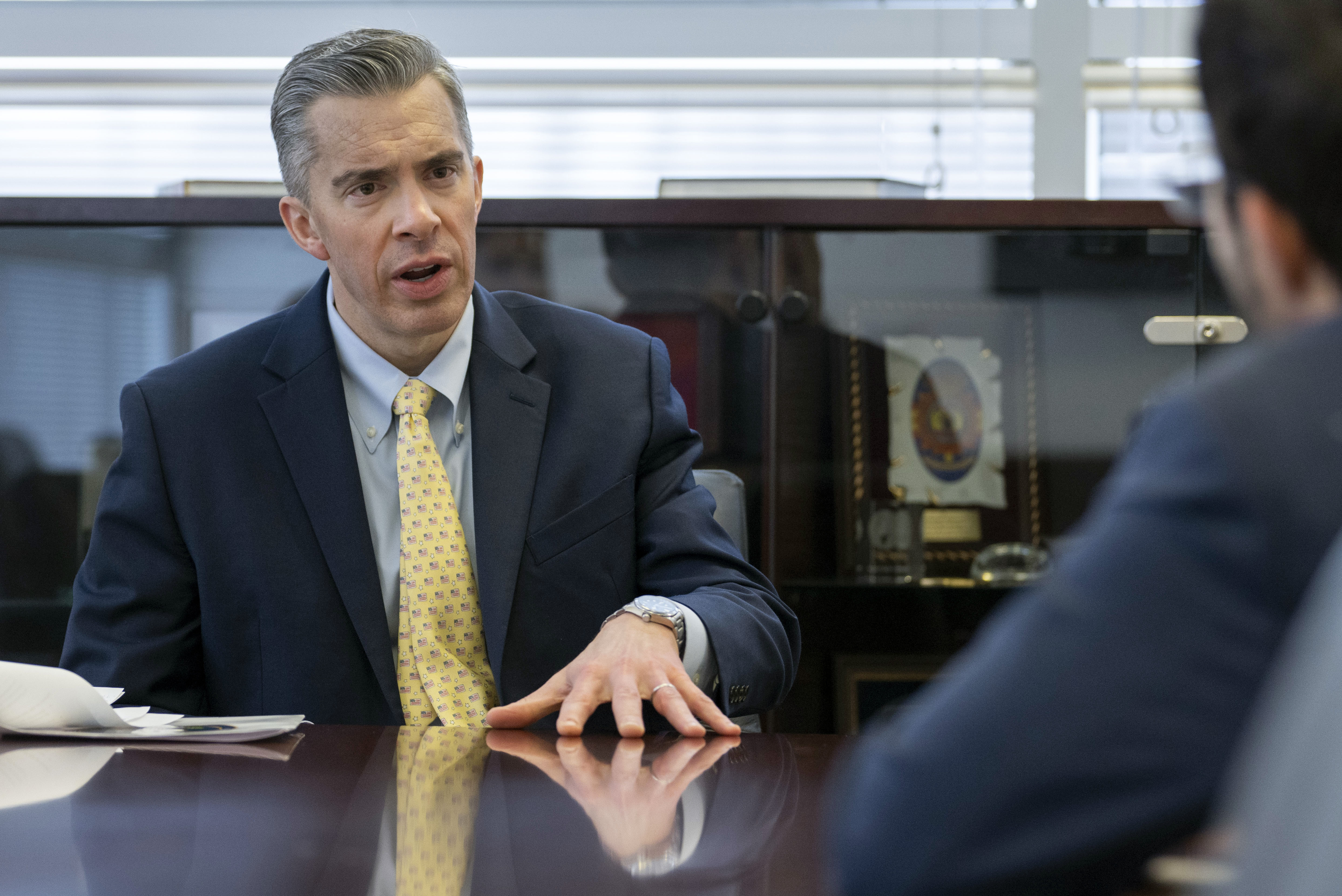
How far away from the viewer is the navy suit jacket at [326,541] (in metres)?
1.41

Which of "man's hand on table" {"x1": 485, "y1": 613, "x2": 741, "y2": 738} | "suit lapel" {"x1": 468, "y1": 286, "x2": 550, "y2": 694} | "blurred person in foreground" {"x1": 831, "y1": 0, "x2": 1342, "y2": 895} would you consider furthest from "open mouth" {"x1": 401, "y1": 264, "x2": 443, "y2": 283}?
"blurred person in foreground" {"x1": 831, "y1": 0, "x2": 1342, "y2": 895}

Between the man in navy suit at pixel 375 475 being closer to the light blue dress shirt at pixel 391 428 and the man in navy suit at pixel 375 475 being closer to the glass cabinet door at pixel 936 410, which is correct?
the light blue dress shirt at pixel 391 428

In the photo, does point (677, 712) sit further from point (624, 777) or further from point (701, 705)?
point (624, 777)

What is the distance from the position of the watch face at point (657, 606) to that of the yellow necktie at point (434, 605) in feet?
0.91

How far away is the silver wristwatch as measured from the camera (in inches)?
A: 48.8

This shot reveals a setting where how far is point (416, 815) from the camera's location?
2.65 ft

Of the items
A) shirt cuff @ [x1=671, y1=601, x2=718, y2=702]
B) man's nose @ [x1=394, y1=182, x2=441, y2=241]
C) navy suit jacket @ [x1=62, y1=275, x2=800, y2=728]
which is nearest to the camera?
shirt cuff @ [x1=671, y1=601, x2=718, y2=702]

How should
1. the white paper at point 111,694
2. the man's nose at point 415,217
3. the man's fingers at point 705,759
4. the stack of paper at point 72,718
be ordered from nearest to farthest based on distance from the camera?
the man's fingers at point 705,759, the stack of paper at point 72,718, the white paper at point 111,694, the man's nose at point 415,217

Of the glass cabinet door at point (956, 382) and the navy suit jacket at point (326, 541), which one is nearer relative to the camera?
the navy suit jacket at point (326, 541)

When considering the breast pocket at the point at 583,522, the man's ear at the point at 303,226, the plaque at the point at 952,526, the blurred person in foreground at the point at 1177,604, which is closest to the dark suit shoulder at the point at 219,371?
the man's ear at the point at 303,226

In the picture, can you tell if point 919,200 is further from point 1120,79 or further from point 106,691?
point 106,691

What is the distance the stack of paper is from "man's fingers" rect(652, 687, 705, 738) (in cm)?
32

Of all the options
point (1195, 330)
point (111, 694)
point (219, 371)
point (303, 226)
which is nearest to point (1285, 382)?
point (111, 694)

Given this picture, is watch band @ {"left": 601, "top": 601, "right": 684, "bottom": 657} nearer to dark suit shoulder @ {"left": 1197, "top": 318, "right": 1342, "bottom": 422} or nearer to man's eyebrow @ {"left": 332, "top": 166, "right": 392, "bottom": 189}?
man's eyebrow @ {"left": 332, "top": 166, "right": 392, "bottom": 189}
